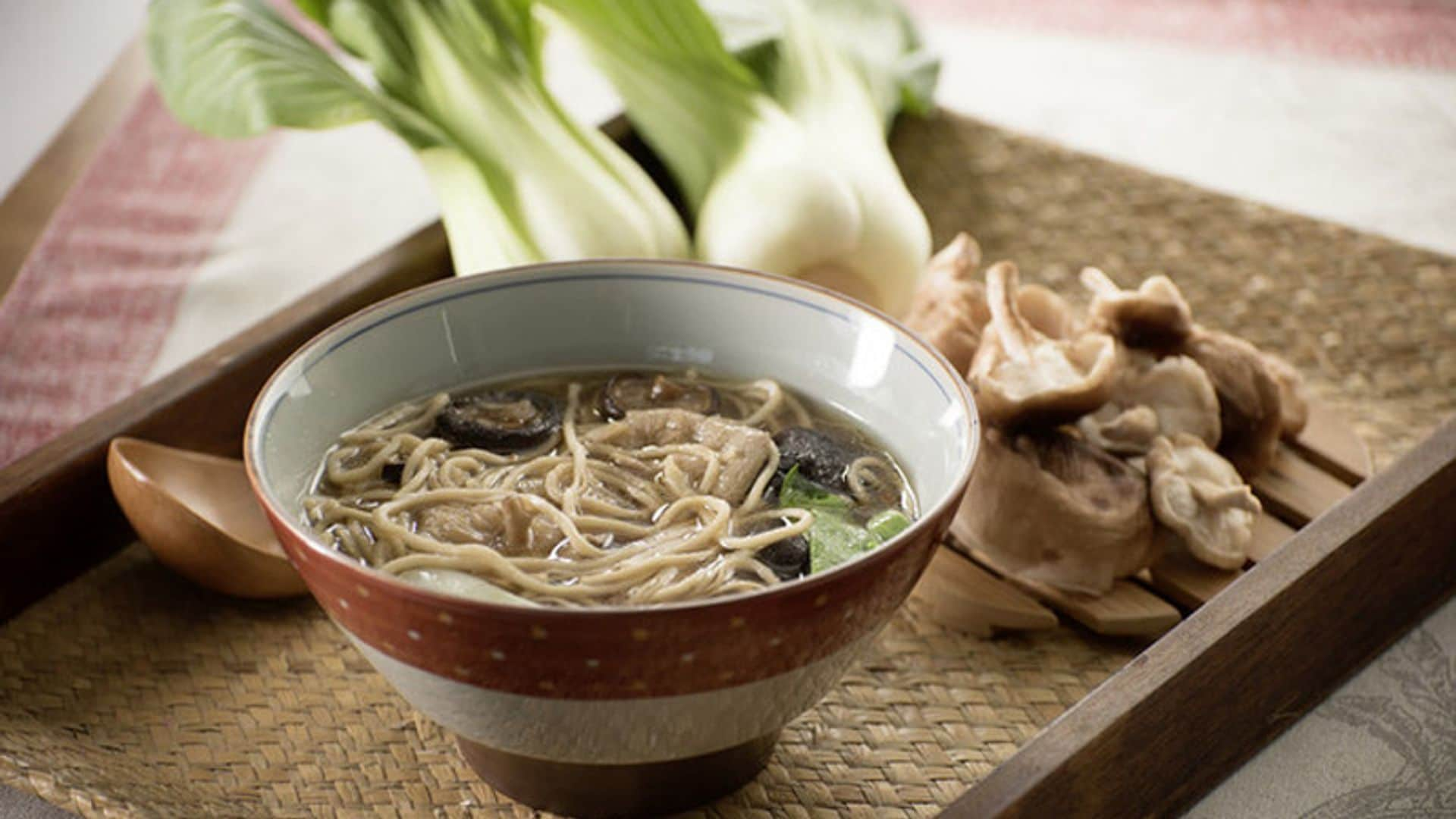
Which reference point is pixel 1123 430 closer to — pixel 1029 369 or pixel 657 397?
pixel 1029 369

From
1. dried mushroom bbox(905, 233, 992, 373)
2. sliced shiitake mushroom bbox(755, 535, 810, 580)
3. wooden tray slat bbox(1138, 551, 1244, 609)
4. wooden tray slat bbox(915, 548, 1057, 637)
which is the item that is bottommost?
wooden tray slat bbox(1138, 551, 1244, 609)

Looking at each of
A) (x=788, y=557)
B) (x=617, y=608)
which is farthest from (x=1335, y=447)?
(x=617, y=608)

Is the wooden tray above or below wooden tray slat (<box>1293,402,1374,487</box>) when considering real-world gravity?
above

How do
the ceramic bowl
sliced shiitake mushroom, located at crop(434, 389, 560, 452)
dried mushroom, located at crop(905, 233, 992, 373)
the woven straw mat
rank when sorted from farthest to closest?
dried mushroom, located at crop(905, 233, 992, 373) < sliced shiitake mushroom, located at crop(434, 389, 560, 452) < the woven straw mat < the ceramic bowl

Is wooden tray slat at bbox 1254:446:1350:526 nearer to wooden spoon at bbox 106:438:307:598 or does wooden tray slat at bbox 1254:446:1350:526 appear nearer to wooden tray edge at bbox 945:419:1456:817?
wooden tray edge at bbox 945:419:1456:817

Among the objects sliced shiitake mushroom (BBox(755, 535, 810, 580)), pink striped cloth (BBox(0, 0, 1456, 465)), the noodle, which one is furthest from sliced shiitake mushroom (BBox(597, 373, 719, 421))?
pink striped cloth (BBox(0, 0, 1456, 465))

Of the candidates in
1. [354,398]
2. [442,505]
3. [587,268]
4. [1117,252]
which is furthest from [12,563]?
[1117,252]

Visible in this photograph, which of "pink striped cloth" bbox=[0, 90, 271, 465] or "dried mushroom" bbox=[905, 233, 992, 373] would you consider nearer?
"dried mushroom" bbox=[905, 233, 992, 373]
